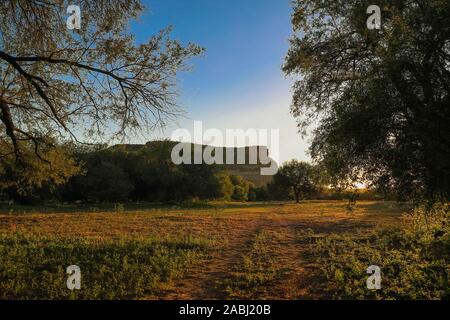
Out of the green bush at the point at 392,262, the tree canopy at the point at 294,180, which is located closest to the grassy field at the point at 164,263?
the green bush at the point at 392,262

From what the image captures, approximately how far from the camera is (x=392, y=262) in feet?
49.3

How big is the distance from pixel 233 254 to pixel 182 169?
170 feet

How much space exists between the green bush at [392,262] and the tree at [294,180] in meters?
56.7

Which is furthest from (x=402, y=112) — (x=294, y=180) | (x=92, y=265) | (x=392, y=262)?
(x=294, y=180)

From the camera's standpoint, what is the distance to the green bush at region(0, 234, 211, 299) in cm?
1166

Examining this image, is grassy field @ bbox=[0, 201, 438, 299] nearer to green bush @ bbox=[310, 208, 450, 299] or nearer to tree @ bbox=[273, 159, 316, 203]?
green bush @ bbox=[310, 208, 450, 299]

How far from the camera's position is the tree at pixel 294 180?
79750 mm

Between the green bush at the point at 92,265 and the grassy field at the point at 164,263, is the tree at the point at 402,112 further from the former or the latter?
the green bush at the point at 92,265

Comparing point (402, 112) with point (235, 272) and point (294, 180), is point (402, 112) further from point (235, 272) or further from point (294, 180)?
point (294, 180)

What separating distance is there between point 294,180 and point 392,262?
66876 mm

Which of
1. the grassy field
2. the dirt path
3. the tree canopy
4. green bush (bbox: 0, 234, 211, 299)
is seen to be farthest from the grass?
the tree canopy

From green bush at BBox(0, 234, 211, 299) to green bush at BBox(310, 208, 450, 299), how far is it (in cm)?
572

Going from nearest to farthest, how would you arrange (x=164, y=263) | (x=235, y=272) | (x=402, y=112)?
(x=402, y=112), (x=235, y=272), (x=164, y=263)

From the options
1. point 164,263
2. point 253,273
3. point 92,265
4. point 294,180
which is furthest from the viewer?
point 294,180
